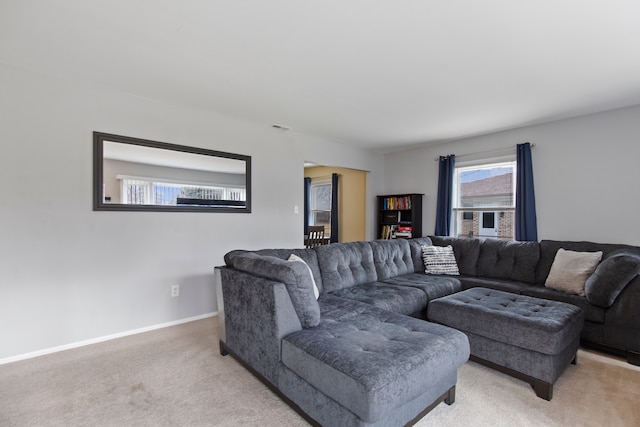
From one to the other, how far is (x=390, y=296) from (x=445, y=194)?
8.72 ft

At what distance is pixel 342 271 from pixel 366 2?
2181mm

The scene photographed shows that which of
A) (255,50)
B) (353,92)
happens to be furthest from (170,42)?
(353,92)

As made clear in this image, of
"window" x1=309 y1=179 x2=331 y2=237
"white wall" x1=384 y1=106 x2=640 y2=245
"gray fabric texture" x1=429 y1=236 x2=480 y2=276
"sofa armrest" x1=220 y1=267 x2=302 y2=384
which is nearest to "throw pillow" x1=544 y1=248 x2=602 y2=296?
"white wall" x1=384 y1=106 x2=640 y2=245

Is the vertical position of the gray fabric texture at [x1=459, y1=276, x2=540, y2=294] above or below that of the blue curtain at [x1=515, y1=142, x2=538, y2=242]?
below

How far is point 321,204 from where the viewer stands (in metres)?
7.19

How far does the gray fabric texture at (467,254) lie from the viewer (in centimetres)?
379

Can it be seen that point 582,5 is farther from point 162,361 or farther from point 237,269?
point 162,361

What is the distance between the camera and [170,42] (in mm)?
2086

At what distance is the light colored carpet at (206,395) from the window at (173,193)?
1429 millimetres

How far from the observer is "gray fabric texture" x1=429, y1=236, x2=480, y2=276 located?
379 centimetres

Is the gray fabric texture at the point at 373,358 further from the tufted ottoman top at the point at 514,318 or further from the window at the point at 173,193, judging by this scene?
the window at the point at 173,193

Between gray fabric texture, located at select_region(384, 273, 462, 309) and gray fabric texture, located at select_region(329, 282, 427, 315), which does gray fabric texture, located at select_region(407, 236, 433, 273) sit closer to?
gray fabric texture, located at select_region(384, 273, 462, 309)

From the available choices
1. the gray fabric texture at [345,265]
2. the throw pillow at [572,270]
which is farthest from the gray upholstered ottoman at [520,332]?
the gray fabric texture at [345,265]

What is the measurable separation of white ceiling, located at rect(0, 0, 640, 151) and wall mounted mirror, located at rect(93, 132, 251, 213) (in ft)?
1.72
